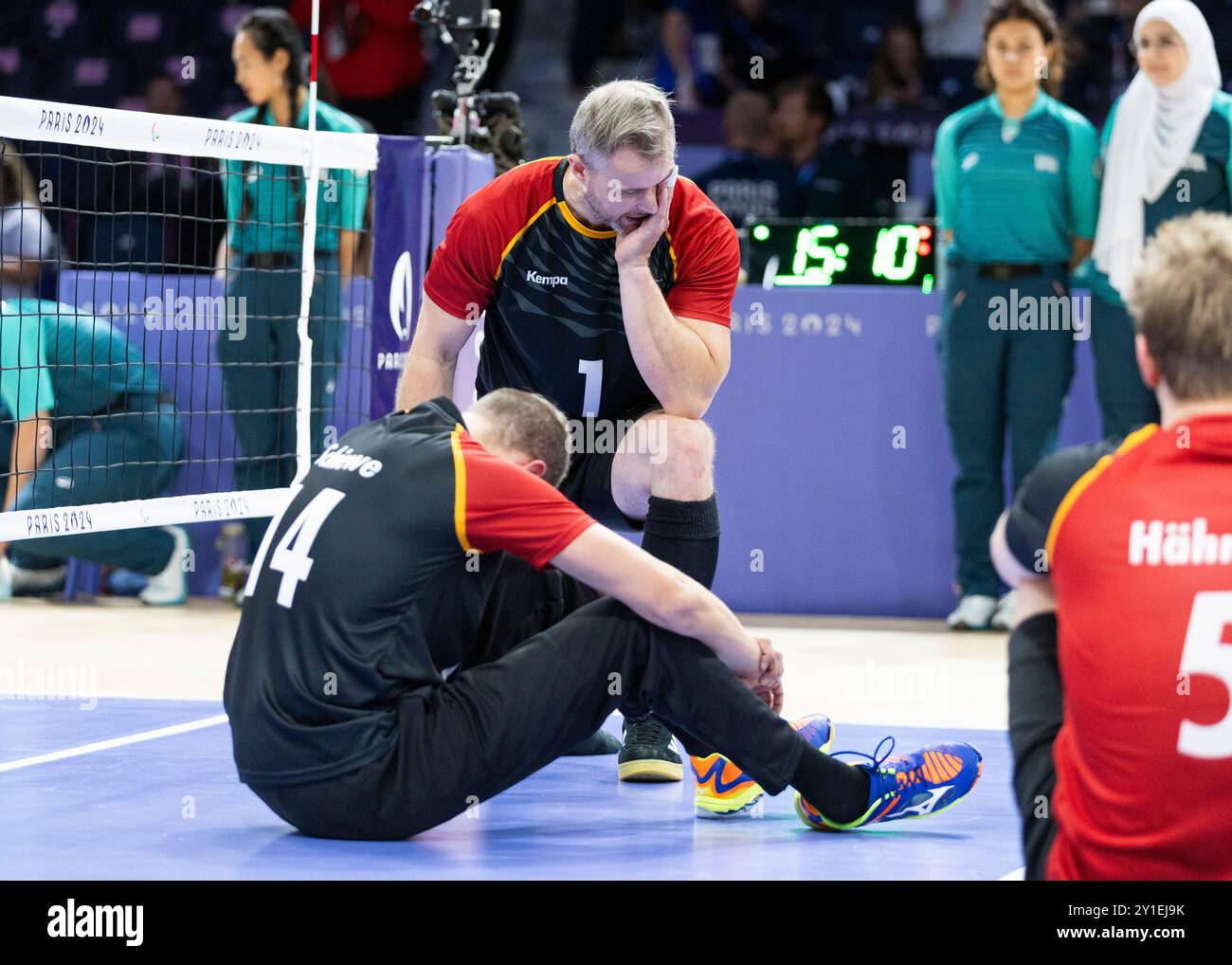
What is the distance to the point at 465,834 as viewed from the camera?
3.72 metres

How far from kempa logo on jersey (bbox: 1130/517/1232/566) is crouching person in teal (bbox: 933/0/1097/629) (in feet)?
16.5

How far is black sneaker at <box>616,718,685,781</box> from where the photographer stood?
14.4ft

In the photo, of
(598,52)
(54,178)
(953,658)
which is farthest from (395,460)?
(598,52)

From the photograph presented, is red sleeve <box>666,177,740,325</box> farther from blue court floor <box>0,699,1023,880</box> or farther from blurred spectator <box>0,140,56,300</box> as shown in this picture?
blurred spectator <box>0,140,56,300</box>

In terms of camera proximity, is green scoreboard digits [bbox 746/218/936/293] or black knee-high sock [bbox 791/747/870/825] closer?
black knee-high sock [bbox 791/747/870/825]

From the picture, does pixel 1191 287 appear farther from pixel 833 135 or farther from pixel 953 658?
pixel 833 135

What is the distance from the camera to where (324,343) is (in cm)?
751

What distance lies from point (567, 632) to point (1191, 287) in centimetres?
148

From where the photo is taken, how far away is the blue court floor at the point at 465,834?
3.40m

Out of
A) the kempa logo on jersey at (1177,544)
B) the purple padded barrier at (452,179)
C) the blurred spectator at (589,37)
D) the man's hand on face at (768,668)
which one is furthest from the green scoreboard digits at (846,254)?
the blurred spectator at (589,37)

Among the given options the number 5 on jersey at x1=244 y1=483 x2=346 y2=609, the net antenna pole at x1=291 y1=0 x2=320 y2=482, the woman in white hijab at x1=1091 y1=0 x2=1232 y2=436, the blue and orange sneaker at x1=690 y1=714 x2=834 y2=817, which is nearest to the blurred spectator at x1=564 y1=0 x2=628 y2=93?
the woman in white hijab at x1=1091 y1=0 x2=1232 y2=436

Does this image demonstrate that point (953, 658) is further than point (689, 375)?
Yes
